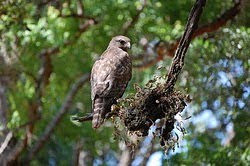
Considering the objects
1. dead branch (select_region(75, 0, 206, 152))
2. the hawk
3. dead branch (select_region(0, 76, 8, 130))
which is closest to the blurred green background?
dead branch (select_region(0, 76, 8, 130))

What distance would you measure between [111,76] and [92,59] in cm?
577

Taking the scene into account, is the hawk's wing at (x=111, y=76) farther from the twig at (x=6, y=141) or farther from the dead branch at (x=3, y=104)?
the dead branch at (x=3, y=104)

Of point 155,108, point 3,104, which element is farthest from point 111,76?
point 3,104

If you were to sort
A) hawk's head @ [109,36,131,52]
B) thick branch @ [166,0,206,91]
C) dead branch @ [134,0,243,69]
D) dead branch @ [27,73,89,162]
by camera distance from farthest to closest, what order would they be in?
dead branch @ [27,73,89,162]
dead branch @ [134,0,243,69]
hawk's head @ [109,36,131,52]
thick branch @ [166,0,206,91]

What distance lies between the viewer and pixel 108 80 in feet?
13.7

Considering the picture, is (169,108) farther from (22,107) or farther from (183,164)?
(22,107)

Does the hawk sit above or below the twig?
below

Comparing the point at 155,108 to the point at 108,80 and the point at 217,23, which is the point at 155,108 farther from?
the point at 217,23

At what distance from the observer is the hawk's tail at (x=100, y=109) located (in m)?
3.84

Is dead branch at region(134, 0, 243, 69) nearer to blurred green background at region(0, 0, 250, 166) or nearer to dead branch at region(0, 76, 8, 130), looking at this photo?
blurred green background at region(0, 0, 250, 166)

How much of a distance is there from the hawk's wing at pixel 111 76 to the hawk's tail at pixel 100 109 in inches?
1.6

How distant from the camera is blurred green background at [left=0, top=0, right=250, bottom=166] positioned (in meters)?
7.04

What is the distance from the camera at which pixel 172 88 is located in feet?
10.9

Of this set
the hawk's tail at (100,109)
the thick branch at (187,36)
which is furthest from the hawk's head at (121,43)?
the thick branch at (187,36)
